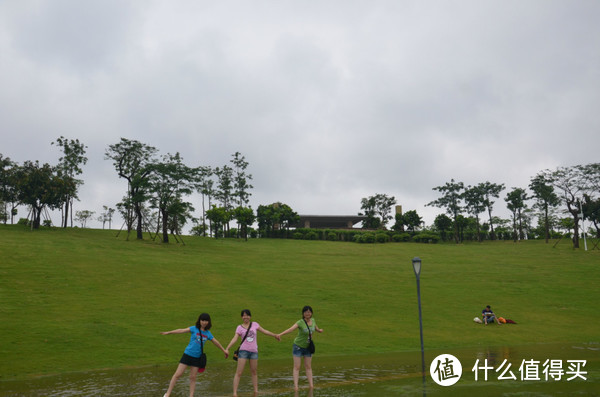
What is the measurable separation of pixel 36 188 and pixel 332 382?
60382 millimetres

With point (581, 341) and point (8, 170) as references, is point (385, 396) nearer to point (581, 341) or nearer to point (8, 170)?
point (581, 341)

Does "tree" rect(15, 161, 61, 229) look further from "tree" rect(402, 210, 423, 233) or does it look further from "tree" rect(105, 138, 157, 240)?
"tree" rect(402, 210, 423, 233)

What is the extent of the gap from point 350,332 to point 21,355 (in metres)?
14.4

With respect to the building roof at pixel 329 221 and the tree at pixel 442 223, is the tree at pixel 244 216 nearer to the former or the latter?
the building roof at pixel 329 221

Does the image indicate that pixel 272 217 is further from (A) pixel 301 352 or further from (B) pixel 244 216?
(A) pixel 301 352

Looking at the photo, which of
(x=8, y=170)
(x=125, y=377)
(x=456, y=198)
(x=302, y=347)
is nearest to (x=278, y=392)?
(x=302, y=347)

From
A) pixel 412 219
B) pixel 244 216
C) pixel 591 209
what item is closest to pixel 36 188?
pixel 244 216

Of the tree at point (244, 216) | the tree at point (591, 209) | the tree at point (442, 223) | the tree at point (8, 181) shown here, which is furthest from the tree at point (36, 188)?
the tree at point (591, 209)

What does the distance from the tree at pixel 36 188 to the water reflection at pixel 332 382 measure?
53.4 meters

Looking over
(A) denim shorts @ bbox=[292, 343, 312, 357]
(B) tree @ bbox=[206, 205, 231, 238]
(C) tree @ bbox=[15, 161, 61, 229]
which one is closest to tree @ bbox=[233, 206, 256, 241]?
(B) tree @ bbox=[206, 205, 231, 238]

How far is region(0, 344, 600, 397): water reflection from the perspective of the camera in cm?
1145

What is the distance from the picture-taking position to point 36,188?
60250 mm

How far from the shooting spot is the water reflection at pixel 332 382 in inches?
451

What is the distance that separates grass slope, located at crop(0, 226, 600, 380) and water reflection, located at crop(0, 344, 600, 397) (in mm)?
1907
